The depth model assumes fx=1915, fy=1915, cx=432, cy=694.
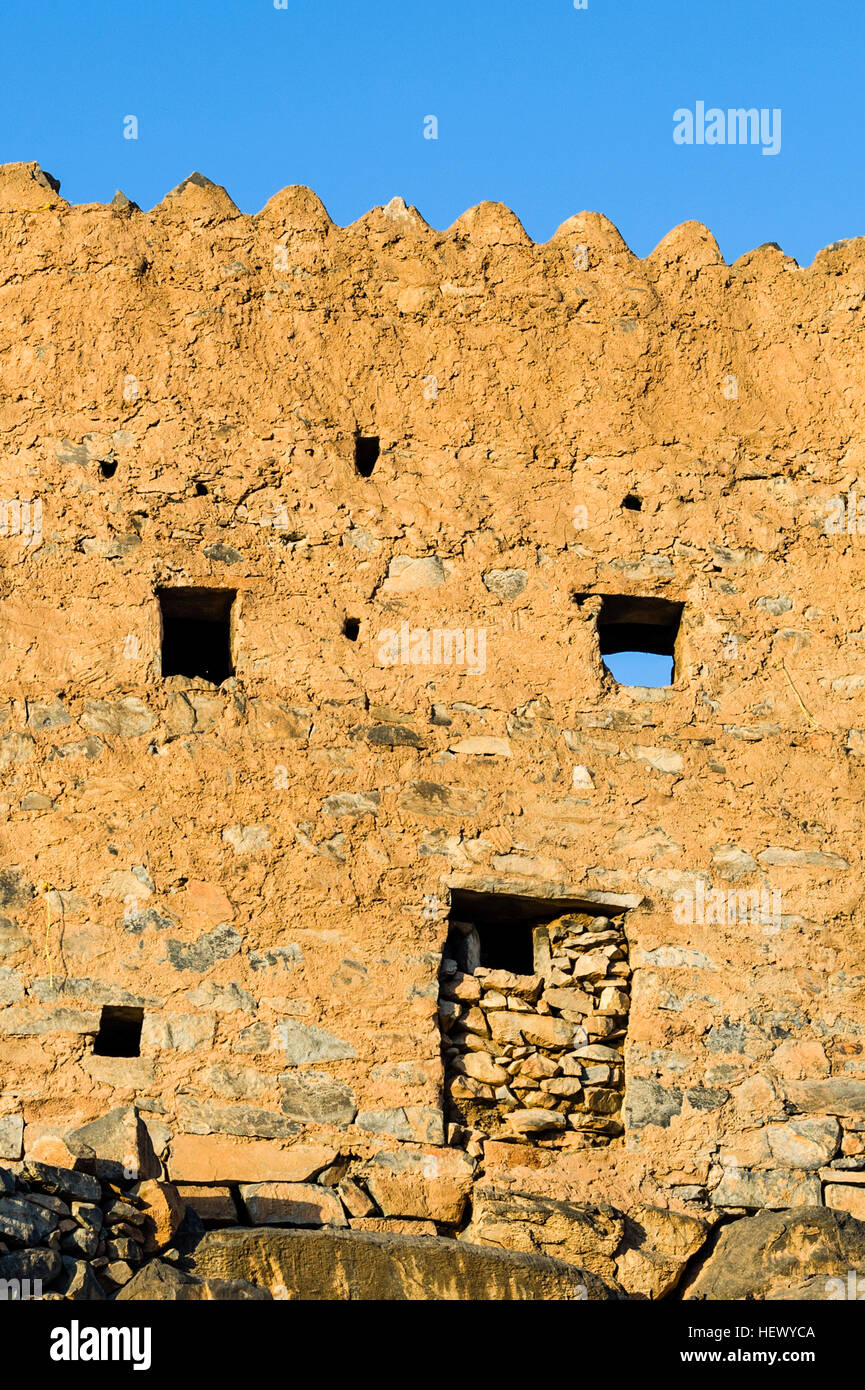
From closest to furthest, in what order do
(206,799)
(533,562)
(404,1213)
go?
(404,1213)
(206,799)
(533,562)

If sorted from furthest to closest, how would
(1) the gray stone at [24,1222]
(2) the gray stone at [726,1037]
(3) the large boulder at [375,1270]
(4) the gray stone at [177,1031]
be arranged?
1. (2) the gray stone at [726,1037]
2. (4) the gray stone at [177,1031]
3. (3) the large boulder at [375,1270]
4. (1) the gray stone at [24,1222]

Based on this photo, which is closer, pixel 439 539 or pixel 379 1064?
pixel 379 1064

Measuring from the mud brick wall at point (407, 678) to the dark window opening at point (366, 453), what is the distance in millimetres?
68

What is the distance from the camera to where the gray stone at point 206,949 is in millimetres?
7449

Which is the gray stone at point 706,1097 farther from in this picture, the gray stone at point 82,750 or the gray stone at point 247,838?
the gray stone at point 82,750

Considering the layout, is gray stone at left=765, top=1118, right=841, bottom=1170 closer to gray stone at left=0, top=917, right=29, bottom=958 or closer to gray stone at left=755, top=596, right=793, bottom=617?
gray stone at left=755, top=596, right=793, bottom=617

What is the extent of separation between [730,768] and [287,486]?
2.26 meters

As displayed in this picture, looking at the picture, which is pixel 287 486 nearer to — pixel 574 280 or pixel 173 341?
pixel 173 341

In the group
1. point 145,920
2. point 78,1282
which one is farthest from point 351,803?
point 78,1282

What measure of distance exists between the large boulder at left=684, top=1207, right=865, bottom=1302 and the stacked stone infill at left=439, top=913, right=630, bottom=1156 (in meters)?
0.66

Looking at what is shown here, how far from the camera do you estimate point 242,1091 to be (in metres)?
7.29

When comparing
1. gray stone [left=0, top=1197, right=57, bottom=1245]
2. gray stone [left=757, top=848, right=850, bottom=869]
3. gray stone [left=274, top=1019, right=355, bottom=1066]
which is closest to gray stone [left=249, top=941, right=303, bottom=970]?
gray stone [left=274, top=1019, right=355, bottom=1066]

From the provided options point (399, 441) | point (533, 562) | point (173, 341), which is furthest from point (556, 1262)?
point (173, 341)

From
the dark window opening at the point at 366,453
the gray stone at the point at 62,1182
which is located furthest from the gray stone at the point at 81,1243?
the dark window opening at the point at 366,453
